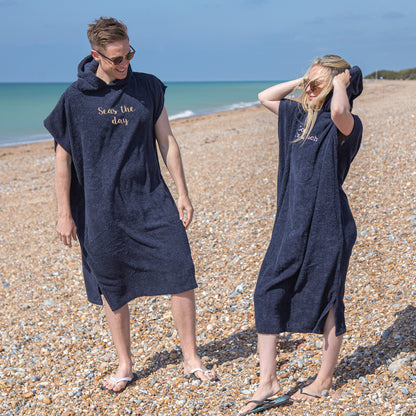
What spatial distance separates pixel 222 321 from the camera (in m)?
4.47

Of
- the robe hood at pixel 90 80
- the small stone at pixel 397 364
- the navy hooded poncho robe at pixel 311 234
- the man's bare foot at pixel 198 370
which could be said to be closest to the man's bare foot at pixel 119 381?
the man's bare foot at pixel 198 370

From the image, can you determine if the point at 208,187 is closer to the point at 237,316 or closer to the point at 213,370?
the point at 237,316

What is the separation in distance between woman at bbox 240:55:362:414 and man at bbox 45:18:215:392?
0.67 metres

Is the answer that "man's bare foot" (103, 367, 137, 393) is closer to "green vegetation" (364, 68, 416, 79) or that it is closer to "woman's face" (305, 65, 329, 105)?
"woman's face" (305, 65, 329, 105)

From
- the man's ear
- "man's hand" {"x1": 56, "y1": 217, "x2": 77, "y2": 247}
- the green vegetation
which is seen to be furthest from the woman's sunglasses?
the green vegetation

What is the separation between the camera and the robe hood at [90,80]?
3.15 m

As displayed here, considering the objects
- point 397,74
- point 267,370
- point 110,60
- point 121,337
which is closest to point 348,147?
point 267,370

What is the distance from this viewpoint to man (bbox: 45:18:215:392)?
3.16 m

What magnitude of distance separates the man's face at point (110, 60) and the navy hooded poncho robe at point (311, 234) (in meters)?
1.08

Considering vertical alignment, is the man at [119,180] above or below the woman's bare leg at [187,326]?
above

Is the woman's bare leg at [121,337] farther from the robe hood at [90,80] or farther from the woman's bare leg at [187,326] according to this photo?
the robe hood at [90,80]

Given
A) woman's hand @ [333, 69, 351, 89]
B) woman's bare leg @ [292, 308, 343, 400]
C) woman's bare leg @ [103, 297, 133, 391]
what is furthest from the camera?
woman's bare leg @ [103, 297, 133, 391]

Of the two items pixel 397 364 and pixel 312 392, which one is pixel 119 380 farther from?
pixel 397 364

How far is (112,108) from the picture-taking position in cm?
318
